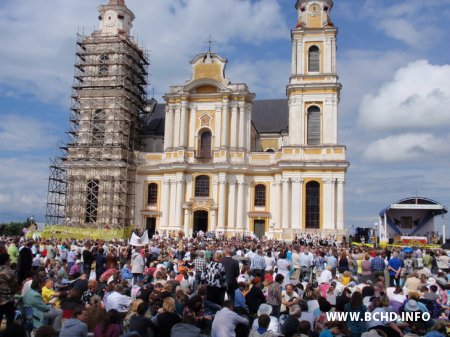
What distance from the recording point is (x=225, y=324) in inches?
308

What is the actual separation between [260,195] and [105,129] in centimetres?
1500

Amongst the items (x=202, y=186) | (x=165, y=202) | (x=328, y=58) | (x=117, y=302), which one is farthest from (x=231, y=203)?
(x=117, y=302)

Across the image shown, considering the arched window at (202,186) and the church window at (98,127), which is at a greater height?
the church window at (98,127)

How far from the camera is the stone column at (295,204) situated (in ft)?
125

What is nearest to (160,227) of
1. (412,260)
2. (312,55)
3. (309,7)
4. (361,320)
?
(312,55)

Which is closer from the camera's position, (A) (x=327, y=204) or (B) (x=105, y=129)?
(A) (x=327, y=204)

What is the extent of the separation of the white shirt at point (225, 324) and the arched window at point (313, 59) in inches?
1411

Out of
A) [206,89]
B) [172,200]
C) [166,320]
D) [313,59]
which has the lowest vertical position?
[166,320]

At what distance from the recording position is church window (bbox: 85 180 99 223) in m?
40.9

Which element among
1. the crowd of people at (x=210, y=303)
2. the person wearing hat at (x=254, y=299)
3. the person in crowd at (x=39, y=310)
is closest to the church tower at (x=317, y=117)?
the crowd of people at (x=210, y=303)

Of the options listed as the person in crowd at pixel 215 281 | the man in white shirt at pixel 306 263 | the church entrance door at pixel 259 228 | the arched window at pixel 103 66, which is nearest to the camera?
the person in crowd at pixel 215 281

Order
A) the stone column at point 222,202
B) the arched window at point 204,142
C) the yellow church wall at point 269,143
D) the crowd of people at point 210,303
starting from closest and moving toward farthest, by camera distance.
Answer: the crowd of people at point 210,303, the stone column at point 222,202, the arched window at point 204,142, the yellow church wall at point 269,143

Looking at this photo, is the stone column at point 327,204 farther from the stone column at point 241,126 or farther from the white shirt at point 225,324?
the white shirt at point 225,324

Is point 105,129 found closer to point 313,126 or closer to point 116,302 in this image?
point 313,126
